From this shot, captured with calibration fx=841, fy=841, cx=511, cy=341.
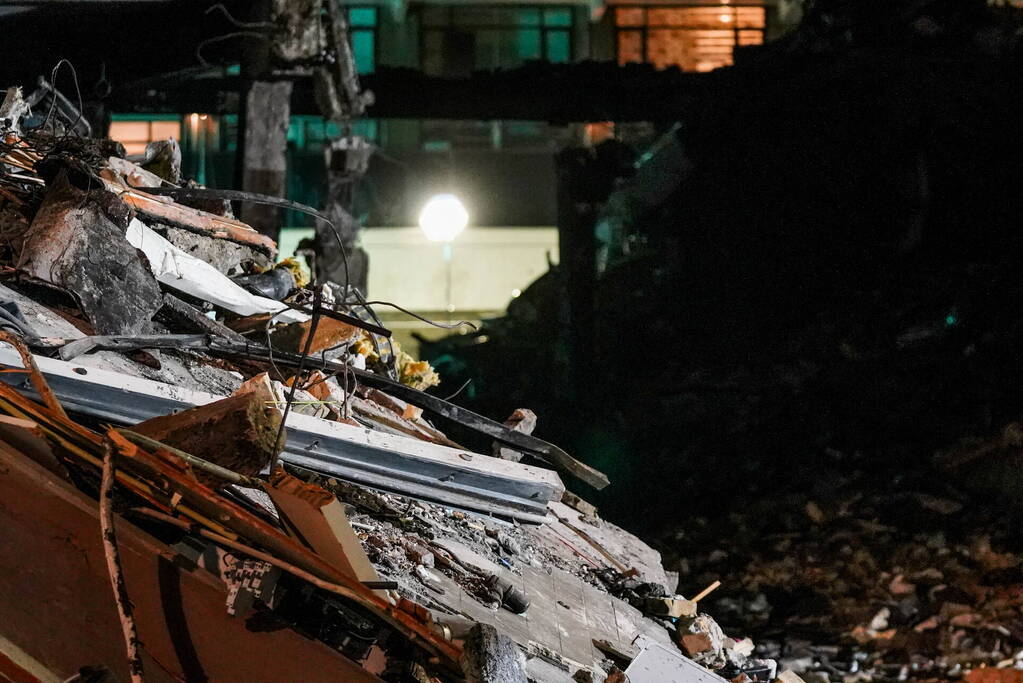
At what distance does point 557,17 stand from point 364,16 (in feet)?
16.5

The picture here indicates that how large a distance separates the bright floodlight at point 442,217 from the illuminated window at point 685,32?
10648mm

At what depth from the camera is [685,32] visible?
71.8ft

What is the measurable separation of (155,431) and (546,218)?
1918 centimetres

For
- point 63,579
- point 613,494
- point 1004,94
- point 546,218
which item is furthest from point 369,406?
point 546,218

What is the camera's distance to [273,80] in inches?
284

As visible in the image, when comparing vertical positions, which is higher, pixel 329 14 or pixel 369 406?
pixel 329 14

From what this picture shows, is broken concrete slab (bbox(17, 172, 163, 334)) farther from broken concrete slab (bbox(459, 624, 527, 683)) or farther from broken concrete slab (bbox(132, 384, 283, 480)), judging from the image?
broken concrete slab (bbox(459, 624, 527, 683))

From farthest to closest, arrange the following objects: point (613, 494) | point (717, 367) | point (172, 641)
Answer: point (717, 367), point (613, 494), point (172, 641)

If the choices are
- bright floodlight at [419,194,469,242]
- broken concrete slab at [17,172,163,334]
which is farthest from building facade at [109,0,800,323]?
broken concrete slab at [17,172,163,334]

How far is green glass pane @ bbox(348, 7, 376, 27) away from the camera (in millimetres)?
21656

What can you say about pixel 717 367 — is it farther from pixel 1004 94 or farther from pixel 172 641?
pixel 172 641

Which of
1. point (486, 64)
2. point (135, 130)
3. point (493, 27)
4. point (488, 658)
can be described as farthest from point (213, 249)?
point (493, 27)

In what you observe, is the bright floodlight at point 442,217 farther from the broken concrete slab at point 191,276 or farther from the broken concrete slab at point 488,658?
the broken concrete slab at point 488,658

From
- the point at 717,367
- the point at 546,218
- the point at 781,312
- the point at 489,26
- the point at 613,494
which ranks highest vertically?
the point at 489,26
